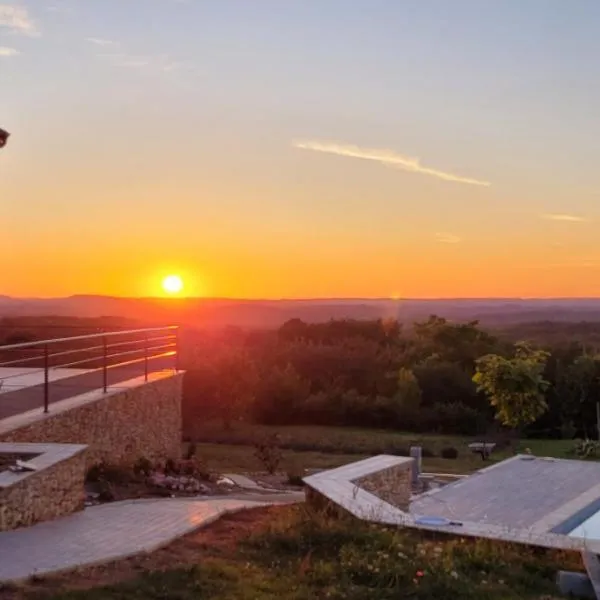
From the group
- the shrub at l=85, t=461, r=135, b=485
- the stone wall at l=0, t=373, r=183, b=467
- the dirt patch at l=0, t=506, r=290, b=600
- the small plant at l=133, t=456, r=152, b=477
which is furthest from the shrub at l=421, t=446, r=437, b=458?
the dirt patch at l=0, t=506, r=290, b=600

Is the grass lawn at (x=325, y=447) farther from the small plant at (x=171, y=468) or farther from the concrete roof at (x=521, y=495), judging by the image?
the small plant at (x=171, y=468)

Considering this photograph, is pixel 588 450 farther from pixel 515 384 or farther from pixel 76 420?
pixel 76 420

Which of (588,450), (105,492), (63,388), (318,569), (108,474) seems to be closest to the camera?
(318,569)

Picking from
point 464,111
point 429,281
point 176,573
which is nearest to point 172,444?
point 464,111

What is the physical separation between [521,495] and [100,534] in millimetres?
8109

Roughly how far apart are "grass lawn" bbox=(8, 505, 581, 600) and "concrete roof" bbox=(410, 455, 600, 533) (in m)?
3.49

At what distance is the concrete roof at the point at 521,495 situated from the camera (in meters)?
10.6

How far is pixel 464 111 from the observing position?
1452cm

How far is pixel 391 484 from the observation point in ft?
32.3

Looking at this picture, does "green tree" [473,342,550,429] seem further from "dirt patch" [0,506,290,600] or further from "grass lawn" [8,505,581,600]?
"grass lawn" [8,505,581,600]

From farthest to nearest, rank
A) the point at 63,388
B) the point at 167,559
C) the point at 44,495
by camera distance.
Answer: the point at 63,388
the point at 44,495
the point at 167,559

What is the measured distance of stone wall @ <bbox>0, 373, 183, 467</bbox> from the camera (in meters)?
9.08

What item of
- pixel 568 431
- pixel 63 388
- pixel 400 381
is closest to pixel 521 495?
pixel 63 388

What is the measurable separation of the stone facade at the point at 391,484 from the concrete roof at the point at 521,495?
1.19ft
